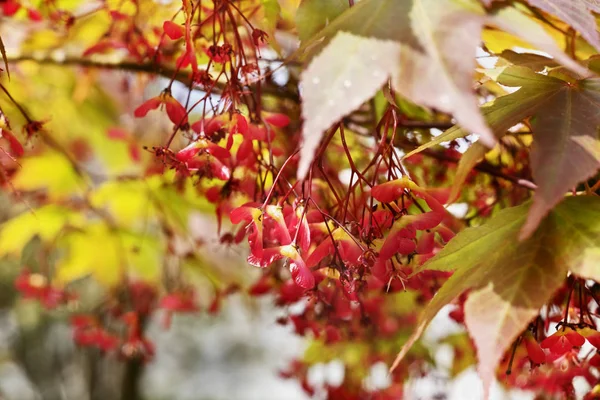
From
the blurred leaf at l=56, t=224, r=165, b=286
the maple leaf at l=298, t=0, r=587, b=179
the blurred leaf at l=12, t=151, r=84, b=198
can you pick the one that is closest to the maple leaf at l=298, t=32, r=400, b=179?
the maple leaf at l=298, t=0, r=587, b=179

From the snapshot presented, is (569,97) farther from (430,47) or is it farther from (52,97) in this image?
(52,97)

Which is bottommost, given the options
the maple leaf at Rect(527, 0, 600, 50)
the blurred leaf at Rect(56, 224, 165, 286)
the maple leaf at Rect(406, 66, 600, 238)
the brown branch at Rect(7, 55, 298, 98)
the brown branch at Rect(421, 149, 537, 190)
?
the blurred leaf at Rect(56, 224, 165, 286)

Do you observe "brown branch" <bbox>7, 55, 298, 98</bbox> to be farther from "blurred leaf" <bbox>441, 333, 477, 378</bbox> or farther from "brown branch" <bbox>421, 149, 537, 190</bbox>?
"blurred leaf" <bbox>441, 333, 477, 378</bbox>

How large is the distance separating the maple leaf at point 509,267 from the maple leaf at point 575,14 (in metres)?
0.14

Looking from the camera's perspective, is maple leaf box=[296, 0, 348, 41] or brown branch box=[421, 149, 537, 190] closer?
maple leaf box=[296, 0, 348, 41]

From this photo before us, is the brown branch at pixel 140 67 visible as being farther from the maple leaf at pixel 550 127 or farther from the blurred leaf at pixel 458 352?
the blurred leaf at pixel 458 352

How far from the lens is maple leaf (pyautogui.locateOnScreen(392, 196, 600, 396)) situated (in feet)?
1.41

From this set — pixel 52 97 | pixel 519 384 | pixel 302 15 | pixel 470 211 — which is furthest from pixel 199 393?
pixel 302 15

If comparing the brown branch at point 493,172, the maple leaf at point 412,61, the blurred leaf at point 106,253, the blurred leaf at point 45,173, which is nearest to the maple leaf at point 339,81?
the maple leaf at point 412,61

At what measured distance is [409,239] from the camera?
0.59m

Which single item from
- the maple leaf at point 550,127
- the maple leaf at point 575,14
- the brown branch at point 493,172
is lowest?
the brown branch at point 493,172

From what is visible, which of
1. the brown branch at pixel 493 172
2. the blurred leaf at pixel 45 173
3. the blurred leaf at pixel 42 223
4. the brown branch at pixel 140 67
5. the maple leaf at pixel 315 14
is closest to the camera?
the maple leaf at pixel 315 14

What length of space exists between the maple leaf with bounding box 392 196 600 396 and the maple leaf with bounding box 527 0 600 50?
5.7 inches

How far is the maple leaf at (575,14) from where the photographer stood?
469 millimetres
